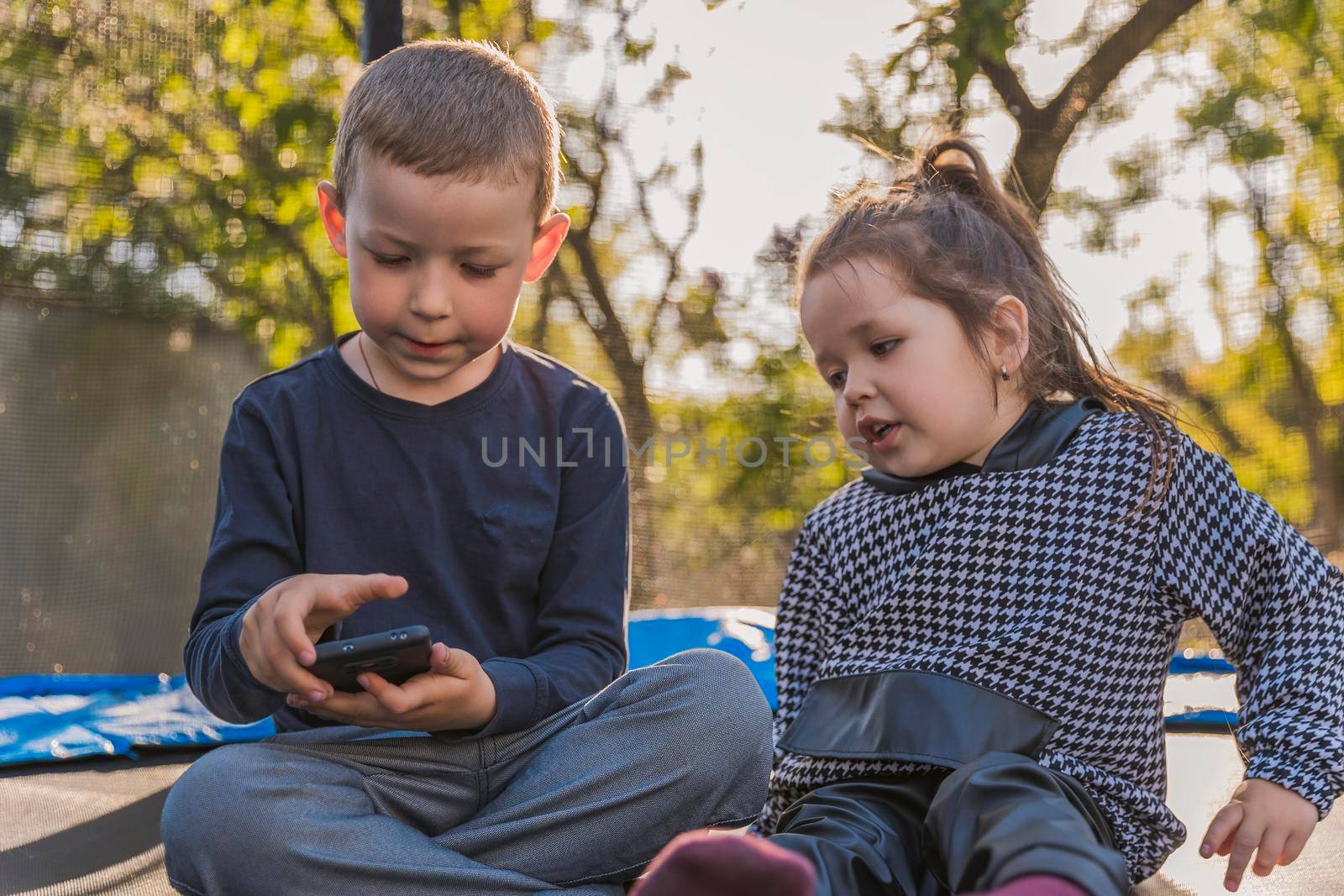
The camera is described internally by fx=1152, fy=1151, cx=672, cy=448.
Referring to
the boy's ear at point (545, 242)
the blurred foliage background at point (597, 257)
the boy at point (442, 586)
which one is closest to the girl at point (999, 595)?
the boy at point (442, 586)

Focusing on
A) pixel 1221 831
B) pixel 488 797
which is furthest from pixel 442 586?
pixel 1221 831

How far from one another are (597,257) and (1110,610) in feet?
6.03

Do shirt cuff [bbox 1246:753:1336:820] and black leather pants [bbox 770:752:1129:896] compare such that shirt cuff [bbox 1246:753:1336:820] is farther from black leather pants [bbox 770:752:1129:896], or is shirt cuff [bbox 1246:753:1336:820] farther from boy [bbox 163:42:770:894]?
boy [bbox 163:42:770:894]

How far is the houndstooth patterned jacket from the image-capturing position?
90 cm

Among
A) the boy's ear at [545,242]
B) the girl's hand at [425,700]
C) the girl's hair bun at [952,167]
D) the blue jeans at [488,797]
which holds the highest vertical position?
the girl's hair bun at [952,167]

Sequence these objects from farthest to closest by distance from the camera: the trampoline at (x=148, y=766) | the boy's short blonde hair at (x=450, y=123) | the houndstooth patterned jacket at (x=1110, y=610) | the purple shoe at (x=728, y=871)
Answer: the trampoline at (x=148, y=766)
the boy's short blonde hair at (x=450, y=123)
the houndstooth patterned jacket at (x=1110, y=610)
the purple shoe at (x=728, y=871)

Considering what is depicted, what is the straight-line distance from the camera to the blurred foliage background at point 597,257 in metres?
2.43

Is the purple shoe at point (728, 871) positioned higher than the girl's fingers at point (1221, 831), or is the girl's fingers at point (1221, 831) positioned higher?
the purple shoe at point (728, 871)

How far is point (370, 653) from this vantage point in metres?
0.81

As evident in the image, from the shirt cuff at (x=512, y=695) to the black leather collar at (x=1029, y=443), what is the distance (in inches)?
15.0

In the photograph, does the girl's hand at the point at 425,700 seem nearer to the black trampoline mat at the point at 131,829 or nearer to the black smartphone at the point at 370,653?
the black smartphone at the point at 370,653

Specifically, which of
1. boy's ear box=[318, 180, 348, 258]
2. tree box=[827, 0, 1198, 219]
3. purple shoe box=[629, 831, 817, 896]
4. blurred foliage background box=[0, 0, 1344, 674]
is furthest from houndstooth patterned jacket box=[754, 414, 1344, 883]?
tree box=[827, 0, 1198, 219]

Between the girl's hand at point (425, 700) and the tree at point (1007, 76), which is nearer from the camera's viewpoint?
the girl's hand at point (425, 700)

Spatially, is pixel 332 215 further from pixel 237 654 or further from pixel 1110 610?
pixel 1110 610
